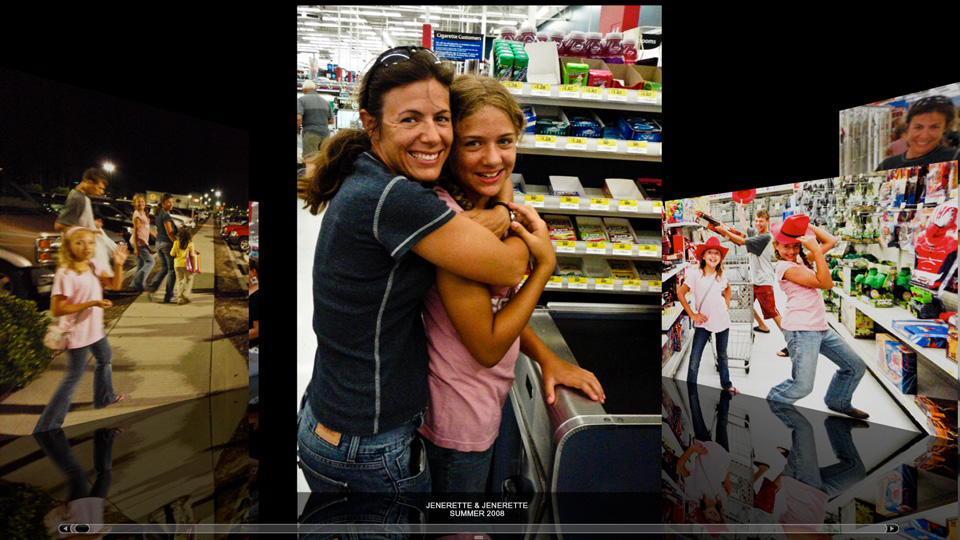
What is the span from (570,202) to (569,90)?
48 centimetres

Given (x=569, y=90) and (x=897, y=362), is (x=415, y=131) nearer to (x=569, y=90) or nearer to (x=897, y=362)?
(x=569, y=90)

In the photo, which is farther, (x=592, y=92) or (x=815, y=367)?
(x=815, y=367)

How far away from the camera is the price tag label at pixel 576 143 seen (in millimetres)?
2279

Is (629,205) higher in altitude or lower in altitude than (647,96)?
lower

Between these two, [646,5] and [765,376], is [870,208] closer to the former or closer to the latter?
[765,376]

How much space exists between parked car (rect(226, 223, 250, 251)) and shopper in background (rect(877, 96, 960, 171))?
406 centimetres

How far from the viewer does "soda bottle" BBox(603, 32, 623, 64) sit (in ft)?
7.66

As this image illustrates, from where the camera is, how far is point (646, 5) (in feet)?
7.33

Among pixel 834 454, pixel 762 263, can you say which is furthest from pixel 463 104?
pixel 762 263

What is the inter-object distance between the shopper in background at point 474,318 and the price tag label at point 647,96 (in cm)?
57

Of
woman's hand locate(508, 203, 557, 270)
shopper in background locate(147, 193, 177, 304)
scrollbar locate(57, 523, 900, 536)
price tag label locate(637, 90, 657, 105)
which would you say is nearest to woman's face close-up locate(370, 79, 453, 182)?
woman's hand locate(508, 203, 557, 270)

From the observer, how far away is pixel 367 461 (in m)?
1.95

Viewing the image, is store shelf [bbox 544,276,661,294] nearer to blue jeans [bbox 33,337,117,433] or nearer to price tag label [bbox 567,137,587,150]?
price tag label [bbox 567,137,587,150]

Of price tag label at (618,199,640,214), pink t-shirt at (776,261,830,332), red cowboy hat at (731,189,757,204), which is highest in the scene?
red cowboy hat at (731,189,757,204)
